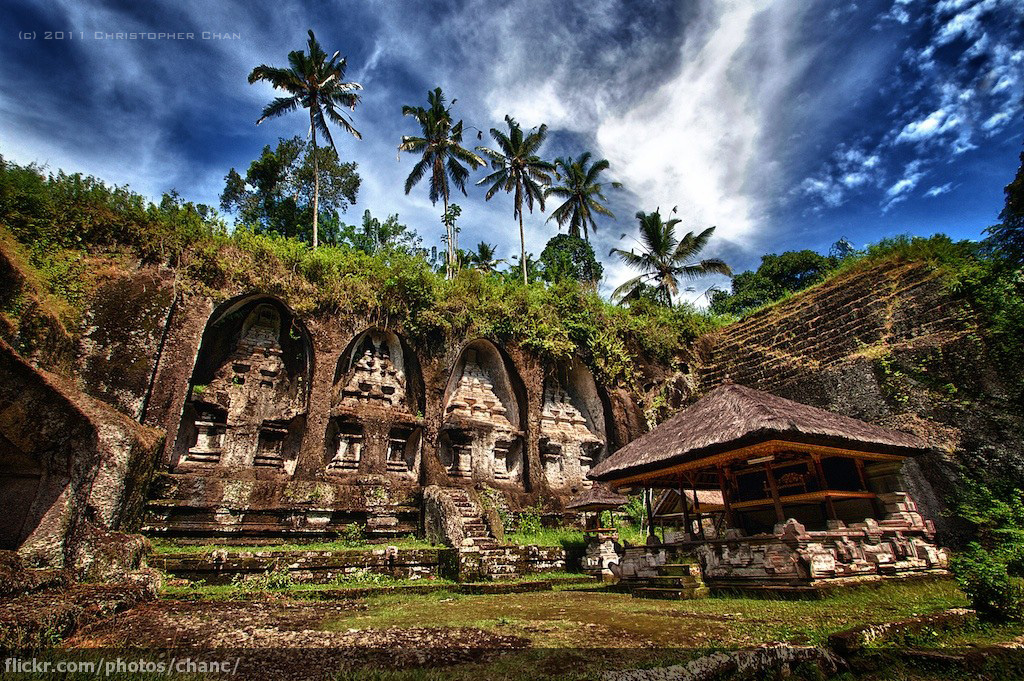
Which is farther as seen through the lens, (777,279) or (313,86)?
(777,279)

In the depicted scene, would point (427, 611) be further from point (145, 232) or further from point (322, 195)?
point (322, 195)

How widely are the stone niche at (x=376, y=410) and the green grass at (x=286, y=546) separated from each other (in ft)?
8.03

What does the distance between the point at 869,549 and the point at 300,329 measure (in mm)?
14455

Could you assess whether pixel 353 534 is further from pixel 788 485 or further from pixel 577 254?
pixel 577 254

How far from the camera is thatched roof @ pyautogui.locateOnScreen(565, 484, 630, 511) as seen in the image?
13.0 metres

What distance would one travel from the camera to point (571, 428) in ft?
62.7

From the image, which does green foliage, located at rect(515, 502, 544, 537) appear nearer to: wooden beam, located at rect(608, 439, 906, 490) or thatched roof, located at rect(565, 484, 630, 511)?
thatched roof, located at rect(565, 484, 630, 511)

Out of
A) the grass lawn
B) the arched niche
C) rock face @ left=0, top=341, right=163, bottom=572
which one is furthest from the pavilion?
rock face @ left=0, top=341, right=163, bottom=572

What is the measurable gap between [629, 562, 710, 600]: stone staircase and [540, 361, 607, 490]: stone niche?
9090 mm

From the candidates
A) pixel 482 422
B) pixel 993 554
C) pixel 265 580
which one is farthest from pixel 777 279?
pixel 265 580

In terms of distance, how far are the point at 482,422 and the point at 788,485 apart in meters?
9.41

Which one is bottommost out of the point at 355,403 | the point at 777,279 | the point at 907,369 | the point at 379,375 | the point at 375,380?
the point at 907,369

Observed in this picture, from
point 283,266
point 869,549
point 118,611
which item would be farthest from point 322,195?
point 869,549

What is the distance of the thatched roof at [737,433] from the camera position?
7.88m
